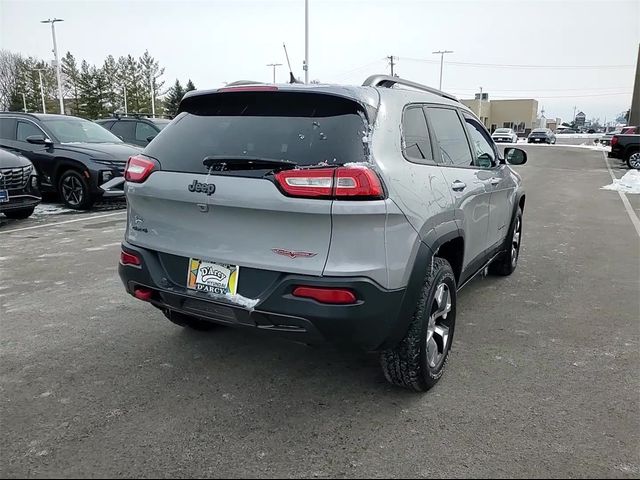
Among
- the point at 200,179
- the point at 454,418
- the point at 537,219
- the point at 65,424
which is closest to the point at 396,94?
the point at 200,179

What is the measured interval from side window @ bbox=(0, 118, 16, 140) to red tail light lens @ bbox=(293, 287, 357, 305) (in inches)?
402

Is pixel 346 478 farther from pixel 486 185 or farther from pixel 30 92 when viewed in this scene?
pixel 30 92

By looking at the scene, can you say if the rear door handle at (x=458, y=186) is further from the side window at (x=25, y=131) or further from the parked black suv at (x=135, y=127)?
the parked black suv at (x=135, y=127)

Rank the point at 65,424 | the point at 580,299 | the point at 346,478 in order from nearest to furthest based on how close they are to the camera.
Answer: the point at 346,478 < the point at 65,424 < the point at 580,299

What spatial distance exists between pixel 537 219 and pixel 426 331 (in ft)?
24.2

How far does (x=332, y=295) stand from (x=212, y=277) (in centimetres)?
69

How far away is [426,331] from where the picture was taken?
113 inches

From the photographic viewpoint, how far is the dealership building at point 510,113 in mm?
83938

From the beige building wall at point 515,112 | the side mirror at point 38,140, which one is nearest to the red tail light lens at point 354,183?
the side mirror at point 38,140

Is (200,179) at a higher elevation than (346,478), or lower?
higher

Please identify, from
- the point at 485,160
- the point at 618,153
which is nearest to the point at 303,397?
the point at 485,160

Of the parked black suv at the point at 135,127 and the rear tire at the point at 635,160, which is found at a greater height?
the parked black suv at the point at 135,127

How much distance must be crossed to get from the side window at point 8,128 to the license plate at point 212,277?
9565 mm

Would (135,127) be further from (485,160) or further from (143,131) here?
(485,160)
